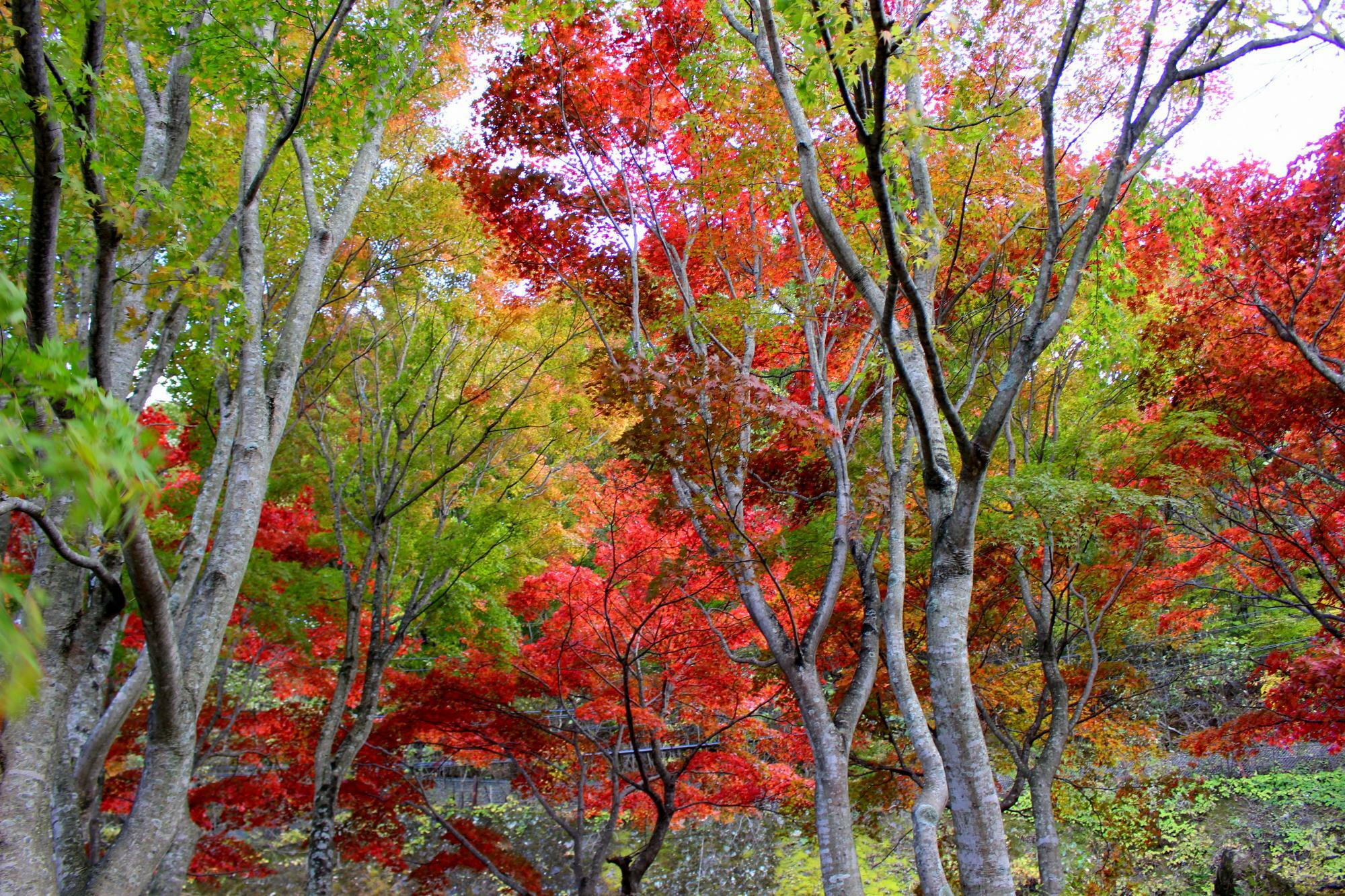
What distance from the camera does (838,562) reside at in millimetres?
5367

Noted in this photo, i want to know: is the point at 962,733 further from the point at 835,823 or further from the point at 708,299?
the point at 708,299

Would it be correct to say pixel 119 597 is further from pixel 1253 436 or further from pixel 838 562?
pixel 1253 436

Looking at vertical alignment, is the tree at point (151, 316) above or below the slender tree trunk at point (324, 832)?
above

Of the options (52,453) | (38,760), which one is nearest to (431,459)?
(38,760)

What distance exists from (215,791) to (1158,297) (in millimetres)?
11933

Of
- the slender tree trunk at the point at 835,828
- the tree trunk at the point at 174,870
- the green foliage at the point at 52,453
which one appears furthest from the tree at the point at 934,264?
the tree trunk at the point at 174,870

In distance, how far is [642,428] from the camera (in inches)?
204

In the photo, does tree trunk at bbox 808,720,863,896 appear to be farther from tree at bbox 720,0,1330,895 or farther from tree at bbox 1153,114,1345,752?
tree at bbox 1153,114,1345,752

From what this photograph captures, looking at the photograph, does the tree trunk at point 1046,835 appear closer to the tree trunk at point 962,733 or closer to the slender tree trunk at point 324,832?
the tree trunk at point 962,733

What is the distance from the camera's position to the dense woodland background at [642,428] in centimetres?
324

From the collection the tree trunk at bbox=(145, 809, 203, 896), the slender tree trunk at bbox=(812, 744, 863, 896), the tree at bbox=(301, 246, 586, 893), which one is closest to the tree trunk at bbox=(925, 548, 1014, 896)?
the slender tree trunk at bbox=(812, 744, 863, 896)

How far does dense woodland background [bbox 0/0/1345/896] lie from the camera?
3238 millimetres

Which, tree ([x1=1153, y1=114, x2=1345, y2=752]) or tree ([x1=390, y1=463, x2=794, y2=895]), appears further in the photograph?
tree ([x1=390, y1=463, x2=794, y2=895])

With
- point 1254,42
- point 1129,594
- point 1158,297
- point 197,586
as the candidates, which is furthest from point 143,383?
point 1129,594
